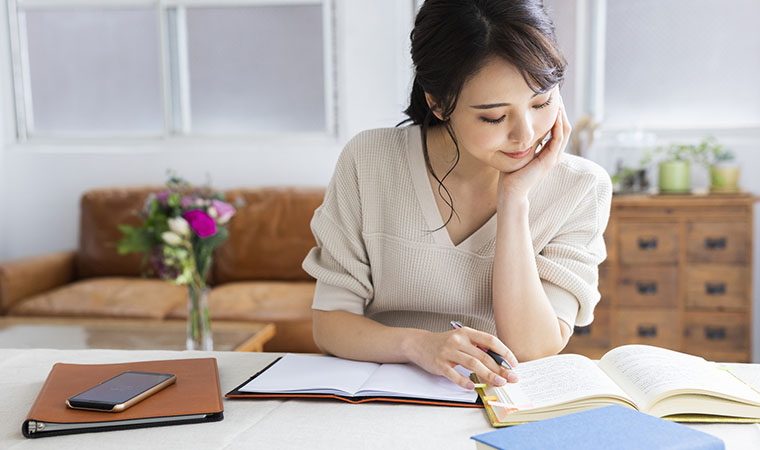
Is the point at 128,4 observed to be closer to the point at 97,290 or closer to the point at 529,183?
the point at 97,290

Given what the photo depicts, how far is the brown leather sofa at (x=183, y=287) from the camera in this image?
3.07 meters

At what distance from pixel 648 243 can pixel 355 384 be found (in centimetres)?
237

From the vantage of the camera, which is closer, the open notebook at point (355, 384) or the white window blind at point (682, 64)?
the open notebook at point (355, 384)

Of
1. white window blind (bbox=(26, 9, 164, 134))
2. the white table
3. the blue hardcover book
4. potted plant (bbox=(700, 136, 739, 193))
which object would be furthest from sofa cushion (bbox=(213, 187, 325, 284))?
the blue hardcover book

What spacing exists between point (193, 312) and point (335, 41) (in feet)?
6.23

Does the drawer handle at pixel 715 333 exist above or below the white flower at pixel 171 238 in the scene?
below

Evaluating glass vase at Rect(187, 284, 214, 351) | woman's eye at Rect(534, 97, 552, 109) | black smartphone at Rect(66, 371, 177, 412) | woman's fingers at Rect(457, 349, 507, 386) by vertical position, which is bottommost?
glass vase at Rect(187, 284, 214, 351)

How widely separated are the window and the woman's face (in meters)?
2.69

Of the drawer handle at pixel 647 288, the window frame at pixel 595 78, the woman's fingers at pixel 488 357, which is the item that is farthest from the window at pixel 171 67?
the woman's fingers at pixel 488 357

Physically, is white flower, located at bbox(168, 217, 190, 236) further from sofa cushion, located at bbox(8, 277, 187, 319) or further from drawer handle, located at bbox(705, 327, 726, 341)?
drawer handle, located at bbox(705, 327, 726, 341)

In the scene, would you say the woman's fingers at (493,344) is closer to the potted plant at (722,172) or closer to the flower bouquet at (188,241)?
the flower bouquet at (188,241)

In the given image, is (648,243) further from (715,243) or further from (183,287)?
(183,287)

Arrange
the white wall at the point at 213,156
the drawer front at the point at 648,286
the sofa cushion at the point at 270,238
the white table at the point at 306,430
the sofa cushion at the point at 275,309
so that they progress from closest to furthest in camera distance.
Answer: the white table at the point at 306,430 → the sofa cushion at the point at 275,309 → the drawer front at the point at 648,286 → the sofa cushion at the point at 270,238 → the white wall at the point at 213,156

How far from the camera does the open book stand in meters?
0.88
